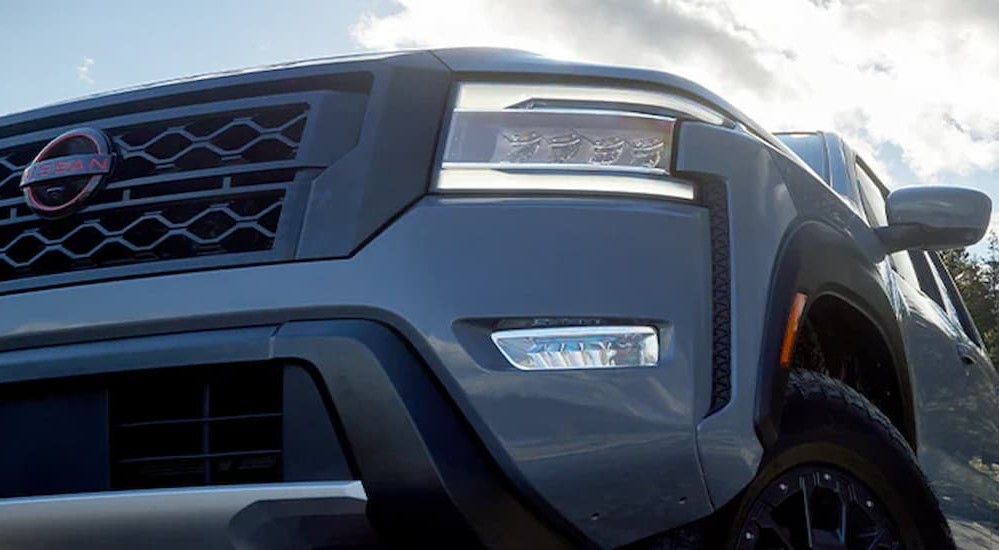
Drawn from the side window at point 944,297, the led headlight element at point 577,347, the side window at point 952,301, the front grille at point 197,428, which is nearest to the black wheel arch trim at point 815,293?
the led headlight element at point 577,347

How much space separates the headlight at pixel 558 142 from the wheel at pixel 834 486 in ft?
1.64

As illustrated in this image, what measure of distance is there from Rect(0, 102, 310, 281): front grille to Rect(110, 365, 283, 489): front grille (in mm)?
222

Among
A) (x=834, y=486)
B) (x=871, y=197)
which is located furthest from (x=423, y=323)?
(x=871, y=197)

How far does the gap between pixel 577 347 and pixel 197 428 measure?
2.13 feet

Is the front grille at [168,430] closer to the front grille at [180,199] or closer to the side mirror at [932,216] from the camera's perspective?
the front grille at [180,199]

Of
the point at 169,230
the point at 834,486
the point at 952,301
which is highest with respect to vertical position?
the point at 952,301

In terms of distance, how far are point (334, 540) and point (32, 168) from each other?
0.95 metres

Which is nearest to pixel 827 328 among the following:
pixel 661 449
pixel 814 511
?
pixel 814 511

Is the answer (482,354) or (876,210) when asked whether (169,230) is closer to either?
(482,354)

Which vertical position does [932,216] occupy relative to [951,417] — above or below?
above

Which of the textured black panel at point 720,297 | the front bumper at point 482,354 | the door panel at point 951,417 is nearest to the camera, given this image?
the front bumper at point 482,354

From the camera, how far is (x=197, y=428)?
1.85 m

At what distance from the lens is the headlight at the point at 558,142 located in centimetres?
186

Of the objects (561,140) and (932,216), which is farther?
(932,216)
